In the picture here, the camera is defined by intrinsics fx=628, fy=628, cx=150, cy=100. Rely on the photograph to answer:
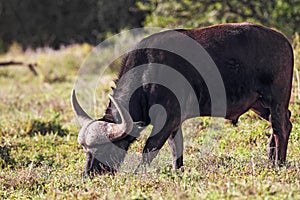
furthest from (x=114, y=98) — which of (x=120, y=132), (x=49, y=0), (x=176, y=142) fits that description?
(x=49, y=0)

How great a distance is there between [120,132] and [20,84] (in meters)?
11.8

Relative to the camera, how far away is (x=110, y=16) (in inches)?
1080

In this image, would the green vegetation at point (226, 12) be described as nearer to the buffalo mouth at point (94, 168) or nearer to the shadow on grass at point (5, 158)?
the shadow on grass at point (5, 158)

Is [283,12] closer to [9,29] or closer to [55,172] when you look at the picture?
[55,172]

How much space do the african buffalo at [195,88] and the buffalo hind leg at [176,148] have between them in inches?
13.6

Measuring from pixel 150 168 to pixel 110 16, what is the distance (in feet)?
68.6

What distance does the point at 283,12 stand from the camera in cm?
1650

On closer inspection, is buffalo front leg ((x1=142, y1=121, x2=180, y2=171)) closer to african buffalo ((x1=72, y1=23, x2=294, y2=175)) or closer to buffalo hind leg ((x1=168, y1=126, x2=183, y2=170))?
african buffalo ((x1=72, y1=23, x2=294, y2=175))

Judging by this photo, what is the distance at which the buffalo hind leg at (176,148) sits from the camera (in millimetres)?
7590

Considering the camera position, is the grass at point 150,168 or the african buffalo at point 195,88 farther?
the african buffalo at point 195,88

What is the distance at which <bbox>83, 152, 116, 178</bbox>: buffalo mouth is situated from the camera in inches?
277

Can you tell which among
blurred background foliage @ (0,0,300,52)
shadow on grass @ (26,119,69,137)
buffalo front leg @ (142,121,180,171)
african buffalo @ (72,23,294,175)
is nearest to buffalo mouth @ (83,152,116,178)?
african buffalo @ (72,23,294,175)

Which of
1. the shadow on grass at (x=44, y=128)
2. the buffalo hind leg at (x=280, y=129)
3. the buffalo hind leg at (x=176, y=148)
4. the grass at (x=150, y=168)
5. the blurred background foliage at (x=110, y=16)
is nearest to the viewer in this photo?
the grass at (x=150, y=168)

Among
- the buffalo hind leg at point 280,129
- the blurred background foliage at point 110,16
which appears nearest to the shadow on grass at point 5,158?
the buffalo hind leg at point 280,129
